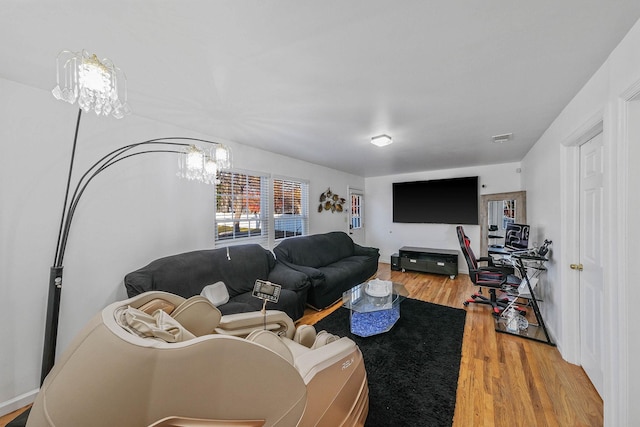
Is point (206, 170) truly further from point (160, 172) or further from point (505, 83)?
point (505, 83)

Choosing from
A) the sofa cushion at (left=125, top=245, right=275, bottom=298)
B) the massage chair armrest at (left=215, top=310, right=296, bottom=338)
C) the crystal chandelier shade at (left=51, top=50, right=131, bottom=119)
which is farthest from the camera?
the sofa cushion at (left=125, top=245, right=275, bottom=298)

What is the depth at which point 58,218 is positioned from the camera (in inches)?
76.7

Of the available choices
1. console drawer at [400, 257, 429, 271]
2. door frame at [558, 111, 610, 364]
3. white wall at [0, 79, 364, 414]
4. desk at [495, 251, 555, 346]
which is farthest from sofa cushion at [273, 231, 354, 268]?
door frame at [558, 111, 610, 364]

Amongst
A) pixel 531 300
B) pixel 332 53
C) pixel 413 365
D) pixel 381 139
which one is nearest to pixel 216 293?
pixel 413 365

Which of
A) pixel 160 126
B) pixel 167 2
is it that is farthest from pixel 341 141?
pixel 167 2

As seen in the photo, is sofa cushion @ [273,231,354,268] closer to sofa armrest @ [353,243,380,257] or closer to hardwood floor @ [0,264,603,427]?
sofa armrest @ [353,243,380,257]

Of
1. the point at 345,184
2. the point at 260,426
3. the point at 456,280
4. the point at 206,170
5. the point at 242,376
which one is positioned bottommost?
the point at 456,280

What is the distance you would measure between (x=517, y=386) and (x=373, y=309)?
1.29m

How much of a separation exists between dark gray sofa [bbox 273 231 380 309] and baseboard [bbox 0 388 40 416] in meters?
2.51

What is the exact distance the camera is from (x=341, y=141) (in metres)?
3.23

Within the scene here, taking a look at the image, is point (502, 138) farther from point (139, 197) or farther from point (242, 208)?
point (139, 197)

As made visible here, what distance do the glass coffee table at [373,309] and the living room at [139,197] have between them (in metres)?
1.57

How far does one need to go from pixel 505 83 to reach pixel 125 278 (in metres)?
3.63

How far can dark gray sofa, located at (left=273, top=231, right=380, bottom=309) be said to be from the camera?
132 inches
